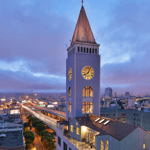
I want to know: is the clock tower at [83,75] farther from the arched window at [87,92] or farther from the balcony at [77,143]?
the balcony at [77,143]

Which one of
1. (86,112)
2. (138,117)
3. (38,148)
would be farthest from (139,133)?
(138,117)

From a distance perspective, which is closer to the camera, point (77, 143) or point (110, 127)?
point (110, 127)

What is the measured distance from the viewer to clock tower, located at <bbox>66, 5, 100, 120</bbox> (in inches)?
1118

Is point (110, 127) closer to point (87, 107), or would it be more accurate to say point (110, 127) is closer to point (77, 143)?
point (77, 143)

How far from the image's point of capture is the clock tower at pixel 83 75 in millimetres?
28406

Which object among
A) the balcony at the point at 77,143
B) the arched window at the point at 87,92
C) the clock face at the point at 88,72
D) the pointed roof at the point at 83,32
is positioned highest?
the pointed roof at the point at 83,32

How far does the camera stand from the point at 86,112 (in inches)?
1152

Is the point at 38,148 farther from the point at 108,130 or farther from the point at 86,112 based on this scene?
the point at 108,130

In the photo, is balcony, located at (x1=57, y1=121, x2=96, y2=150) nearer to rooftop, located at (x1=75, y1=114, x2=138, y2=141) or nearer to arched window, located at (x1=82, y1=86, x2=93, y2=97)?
rooftop, located at (x1=75, y1=114, x2=138, y2=141)

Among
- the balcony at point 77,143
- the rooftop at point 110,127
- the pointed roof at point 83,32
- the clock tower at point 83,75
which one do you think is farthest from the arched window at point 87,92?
the pointed roof at point 83,32

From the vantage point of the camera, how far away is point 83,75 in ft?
95.3

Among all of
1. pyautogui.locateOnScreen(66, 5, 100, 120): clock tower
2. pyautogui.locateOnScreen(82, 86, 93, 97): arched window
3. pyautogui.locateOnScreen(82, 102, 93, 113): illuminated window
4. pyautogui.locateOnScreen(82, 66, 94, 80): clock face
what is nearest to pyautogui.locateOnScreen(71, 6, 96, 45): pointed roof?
pyautogui.locateOnScreen(66, 5, 100, 120): clock tower

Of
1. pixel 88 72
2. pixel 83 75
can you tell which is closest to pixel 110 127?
pixel 83 75

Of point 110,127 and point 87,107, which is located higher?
point 87,107
